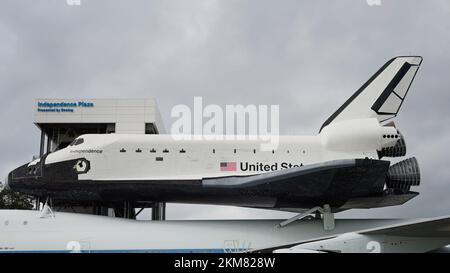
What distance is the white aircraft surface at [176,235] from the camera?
14.5m

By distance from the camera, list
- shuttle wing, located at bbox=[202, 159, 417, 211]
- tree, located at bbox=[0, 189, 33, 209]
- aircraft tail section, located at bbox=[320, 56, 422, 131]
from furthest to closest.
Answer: tree, located at bbox=[0, 189, 33, 209] → aircraft tail section, located at bbox=[320, 56, 422, 131] → shuttle wing, located at bbox=[202, 159, 417, 211]

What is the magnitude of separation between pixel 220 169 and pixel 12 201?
3028 cm

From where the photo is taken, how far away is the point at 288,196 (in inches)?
607

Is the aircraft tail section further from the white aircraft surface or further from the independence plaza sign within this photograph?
the independence plaza sign

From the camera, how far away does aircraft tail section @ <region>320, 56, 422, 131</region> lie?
16.6 meters

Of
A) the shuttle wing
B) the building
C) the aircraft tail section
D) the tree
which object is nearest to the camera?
the shuttle wing

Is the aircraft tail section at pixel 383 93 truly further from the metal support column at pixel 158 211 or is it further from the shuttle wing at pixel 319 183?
the metal support column at pixel 158 211

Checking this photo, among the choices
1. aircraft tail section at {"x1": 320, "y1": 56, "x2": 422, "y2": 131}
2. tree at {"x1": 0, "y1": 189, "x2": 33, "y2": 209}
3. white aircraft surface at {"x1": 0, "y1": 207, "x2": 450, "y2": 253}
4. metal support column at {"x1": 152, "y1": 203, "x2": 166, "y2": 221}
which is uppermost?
aircraft tail section at {"x1": 320, "y1": 56, "x2": 422, "y2": 131}

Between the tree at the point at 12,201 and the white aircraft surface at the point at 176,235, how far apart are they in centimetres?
2563

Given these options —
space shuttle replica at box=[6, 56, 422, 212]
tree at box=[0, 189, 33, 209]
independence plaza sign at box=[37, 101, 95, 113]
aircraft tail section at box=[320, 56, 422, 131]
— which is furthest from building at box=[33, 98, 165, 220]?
aircraft tail section at box=[320, 56, 422, 131]

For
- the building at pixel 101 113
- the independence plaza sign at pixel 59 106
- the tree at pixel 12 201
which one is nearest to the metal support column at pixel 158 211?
the building at pixel 101 113

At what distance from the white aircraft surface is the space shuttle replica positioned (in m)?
0.85

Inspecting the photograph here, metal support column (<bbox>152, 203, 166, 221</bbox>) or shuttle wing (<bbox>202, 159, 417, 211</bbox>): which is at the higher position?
shuttle wing (<bbox>202, 159, 417, 211</bbox>)
